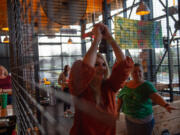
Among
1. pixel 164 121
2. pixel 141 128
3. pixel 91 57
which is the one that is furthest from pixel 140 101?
pixel 164 121

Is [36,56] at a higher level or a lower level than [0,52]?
lower

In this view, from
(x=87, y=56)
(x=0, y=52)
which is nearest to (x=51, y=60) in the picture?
(x=87, y=56)

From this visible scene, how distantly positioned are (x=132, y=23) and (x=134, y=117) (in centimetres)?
183

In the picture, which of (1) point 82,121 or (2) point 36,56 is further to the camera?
(1) point 82,121

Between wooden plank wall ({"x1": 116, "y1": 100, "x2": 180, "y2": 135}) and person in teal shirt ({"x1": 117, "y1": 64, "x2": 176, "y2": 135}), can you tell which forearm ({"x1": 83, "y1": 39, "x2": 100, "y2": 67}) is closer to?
person in teal shirt ({"x1": 117, "y1": 64, "x2": 176, "y2": 135})

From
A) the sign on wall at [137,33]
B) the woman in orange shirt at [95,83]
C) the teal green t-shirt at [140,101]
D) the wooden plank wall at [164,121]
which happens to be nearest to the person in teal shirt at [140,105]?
the teal green t-shirt at [140,101]

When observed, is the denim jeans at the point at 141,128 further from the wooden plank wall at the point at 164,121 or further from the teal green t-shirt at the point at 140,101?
the wooden plank wall at the point at 164,121

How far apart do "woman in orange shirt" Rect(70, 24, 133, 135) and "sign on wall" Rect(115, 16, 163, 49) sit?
6.42ft

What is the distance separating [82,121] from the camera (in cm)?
96

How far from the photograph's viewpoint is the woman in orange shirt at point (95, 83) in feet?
2.46

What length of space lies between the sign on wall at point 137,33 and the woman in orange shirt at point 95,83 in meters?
1.96

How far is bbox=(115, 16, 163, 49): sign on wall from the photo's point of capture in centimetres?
299

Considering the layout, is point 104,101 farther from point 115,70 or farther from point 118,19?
point 118,19

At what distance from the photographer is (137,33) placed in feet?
10.7
